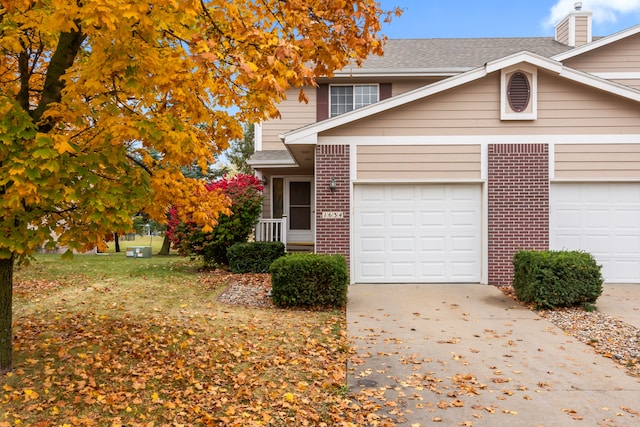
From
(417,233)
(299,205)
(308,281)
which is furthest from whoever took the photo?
(299,205)

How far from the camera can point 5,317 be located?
4906 millimetres

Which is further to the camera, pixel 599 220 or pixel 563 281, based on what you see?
Answer: pixel 599 220

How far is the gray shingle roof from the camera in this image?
48.9 ft

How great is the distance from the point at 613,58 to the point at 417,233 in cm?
905

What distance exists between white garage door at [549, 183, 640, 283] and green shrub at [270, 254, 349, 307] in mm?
5158

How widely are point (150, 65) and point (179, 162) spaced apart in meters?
1.07

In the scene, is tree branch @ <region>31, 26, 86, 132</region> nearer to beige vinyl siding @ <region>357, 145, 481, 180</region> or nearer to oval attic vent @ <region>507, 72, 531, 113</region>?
beige vinyl siding @ <region>357, 145, 481, 180</region>

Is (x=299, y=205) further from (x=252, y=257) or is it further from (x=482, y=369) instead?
(x=482, y=369)

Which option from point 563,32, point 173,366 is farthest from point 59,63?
point 563,32

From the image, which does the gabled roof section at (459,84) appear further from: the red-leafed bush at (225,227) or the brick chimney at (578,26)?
the brick chimney at (578,26)

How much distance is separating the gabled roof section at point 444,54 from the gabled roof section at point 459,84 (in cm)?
431

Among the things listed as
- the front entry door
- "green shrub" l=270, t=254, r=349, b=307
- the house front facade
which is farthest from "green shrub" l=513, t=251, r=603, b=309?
the front entry door

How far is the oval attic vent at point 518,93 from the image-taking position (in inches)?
398

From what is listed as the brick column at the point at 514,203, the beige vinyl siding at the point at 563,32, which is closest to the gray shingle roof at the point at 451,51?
the beige vinyl siding at the point at 563,32
